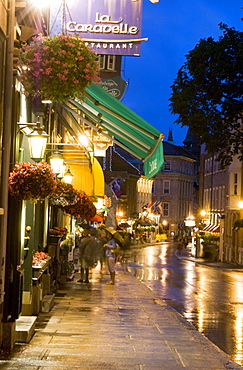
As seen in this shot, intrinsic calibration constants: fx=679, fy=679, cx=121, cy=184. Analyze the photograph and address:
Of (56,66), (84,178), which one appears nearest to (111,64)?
(84,178)

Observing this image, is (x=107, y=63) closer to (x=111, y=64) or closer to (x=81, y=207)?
(x=111, y=64)

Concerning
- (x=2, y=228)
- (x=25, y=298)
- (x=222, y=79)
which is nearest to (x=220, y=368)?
(x=2, y=228)

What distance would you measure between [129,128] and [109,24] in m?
4.65

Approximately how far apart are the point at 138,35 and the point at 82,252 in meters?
9.24

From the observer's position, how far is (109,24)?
16188 millimetres

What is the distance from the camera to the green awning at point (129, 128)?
11.8 meters

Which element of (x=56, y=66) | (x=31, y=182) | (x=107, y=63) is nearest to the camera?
(x=31, y=182)

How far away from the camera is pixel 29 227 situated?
12.8 m

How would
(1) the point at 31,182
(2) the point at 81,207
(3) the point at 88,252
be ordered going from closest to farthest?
(1) the point at 31,182 → (2) the point at 81,207 → (3) the point at 88,252

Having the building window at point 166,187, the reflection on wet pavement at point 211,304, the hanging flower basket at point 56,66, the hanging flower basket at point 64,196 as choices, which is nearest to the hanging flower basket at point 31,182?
the hanging flower basket at point 56,66

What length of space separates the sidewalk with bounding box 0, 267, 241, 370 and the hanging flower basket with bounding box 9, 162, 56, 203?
7.23 ft

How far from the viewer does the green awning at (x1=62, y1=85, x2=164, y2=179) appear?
11799 mm

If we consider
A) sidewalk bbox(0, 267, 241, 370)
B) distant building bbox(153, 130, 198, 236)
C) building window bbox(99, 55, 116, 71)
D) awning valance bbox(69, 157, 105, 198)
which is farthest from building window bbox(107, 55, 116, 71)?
distant building bbox(153, 130, 198, 236)

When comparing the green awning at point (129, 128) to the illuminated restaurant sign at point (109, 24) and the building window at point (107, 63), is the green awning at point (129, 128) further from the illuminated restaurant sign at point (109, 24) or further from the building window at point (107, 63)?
the building window at point (107, 63)
